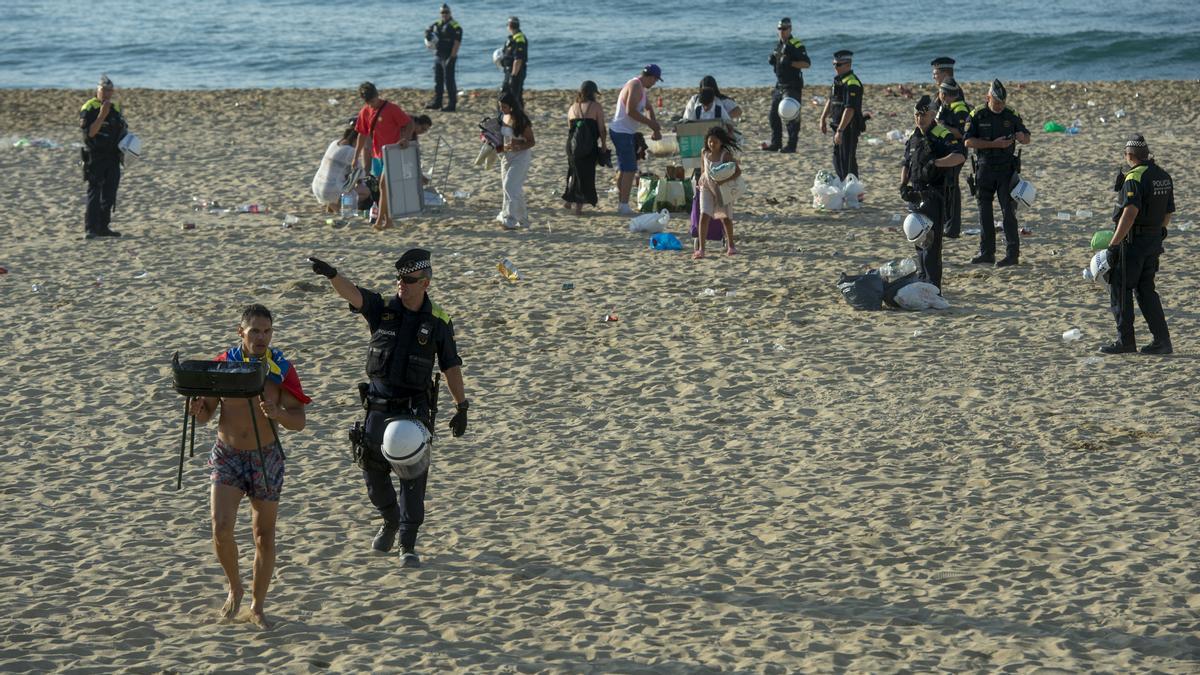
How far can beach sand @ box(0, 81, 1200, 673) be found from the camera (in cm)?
671

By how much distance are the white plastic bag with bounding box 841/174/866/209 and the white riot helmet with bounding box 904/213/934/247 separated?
13.1 ft

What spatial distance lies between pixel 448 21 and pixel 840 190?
9798 mm

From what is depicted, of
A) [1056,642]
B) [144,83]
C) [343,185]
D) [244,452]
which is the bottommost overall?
[1056,642]

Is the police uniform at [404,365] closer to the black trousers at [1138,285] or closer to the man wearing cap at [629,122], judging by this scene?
the black trousers at [1138,285]

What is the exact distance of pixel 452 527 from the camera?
8.07 m

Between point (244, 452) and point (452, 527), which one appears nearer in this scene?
point (244, 452)

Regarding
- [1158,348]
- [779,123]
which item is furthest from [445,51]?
[1158,348]

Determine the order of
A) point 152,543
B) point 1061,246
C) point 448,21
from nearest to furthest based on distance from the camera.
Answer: point 152,543
point 1061,246
point 448,21

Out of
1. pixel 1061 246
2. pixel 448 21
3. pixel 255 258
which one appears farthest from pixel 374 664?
pixel 448 21

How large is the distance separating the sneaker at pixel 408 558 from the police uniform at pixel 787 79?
1273 cm

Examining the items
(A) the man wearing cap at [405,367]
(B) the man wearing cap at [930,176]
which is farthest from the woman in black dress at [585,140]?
(A) the man wearing cap at [405,367]

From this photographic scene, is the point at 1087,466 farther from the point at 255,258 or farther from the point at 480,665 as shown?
the point at 255,258

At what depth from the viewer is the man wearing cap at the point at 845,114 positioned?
1692 centimetres

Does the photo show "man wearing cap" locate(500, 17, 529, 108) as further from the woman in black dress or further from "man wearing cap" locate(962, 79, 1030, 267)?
"man wearing cap" locate(962, 79, 1030, 267)
